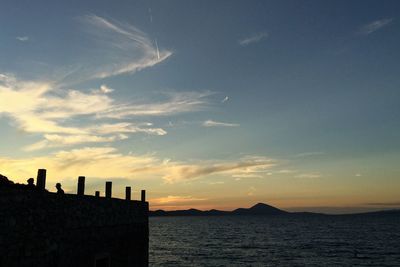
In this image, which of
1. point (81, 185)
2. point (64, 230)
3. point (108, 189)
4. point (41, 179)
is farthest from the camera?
point (108, 189)

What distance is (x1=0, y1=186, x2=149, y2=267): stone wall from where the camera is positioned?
10781 mm

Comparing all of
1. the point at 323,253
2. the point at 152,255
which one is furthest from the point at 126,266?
the point at 323,253

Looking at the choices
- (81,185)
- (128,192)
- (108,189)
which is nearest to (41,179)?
(81,185)

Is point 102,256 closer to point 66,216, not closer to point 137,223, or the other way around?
point 66,216

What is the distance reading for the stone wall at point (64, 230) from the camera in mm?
10781

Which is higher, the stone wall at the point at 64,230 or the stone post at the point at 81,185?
the stone post at the point at 81,185

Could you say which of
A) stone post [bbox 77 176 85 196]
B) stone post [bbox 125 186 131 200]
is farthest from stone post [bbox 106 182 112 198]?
stone post [bbox 125 186 131 200]

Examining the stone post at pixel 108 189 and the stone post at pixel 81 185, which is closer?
the stone post at pixel 81 185

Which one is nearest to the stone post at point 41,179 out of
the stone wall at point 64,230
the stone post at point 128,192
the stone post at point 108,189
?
the stone wall at point 64,230

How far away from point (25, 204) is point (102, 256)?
596 centimetres

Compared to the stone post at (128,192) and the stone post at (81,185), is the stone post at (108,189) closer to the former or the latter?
the stone post at (81,185)

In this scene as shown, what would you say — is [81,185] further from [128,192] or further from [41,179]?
[128,192]

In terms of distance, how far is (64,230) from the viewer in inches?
531

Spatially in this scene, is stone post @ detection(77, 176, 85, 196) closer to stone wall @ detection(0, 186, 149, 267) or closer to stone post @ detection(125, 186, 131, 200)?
stone wall @ detection(0, 186, 149, 267)
